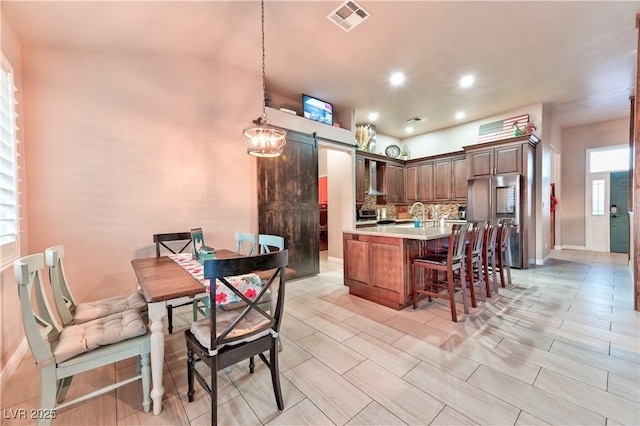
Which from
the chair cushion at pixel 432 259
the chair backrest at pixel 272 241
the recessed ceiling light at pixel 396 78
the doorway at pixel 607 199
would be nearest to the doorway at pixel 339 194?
the recessed ceiling light at pixel 396 78

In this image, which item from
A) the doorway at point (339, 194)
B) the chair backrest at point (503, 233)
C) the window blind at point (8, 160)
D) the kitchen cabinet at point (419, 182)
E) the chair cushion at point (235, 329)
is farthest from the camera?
the kitchen cabinet at point (419, 182)

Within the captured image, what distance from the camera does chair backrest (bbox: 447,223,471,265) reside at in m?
2.76

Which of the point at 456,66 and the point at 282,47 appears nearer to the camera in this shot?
the point at 282,47

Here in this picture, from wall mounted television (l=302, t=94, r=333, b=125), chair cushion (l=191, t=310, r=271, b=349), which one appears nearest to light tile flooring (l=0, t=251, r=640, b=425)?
chair cushion (l=191, t=310, r=271, b=349)

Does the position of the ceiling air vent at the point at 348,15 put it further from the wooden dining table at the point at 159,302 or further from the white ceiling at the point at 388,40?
the wooden dining table at the point at 159,302

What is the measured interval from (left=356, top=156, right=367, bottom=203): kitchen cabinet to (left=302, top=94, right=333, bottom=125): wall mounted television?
1.24m

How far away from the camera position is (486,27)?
9.71ft

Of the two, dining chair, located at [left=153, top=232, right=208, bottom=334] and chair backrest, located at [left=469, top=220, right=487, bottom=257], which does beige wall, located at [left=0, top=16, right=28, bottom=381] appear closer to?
dining chair, located at [left=153, top=232, right=208, bottom=334]

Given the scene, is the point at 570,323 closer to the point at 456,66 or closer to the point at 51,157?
the point at 456,66

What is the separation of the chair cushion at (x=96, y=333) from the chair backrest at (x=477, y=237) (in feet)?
10.7

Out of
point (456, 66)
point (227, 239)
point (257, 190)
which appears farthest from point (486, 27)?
point (227, 239)

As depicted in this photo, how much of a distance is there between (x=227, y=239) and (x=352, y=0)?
3159mm

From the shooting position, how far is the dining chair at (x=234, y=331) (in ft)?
4.48

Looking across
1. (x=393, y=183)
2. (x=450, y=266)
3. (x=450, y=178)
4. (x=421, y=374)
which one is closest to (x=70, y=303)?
(x=421, y=374)
